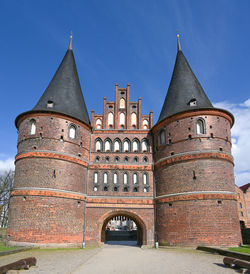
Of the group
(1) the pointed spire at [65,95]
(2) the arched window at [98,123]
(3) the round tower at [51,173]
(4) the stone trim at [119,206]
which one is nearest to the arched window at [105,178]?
(3) the round tower at [51,173]

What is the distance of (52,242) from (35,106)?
11.0 meters

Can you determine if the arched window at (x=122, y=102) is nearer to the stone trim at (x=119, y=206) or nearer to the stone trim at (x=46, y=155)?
the stone trim at (x=46, y=155)

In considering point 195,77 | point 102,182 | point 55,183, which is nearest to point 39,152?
point 55,183

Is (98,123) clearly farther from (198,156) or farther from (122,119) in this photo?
(198,156)

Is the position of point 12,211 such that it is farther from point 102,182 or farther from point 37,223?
point 102,182

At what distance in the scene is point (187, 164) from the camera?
19562mm

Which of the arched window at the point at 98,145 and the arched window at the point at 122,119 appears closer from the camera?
the arched window at the point at 98,145

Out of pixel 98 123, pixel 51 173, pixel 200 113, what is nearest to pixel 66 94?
pixel 98 123

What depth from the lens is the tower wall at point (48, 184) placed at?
18250 mm

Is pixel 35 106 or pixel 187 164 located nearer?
pixel 187 164

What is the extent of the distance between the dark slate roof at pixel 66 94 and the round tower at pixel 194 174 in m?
7.49

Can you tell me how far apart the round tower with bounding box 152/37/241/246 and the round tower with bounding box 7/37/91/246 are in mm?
6664

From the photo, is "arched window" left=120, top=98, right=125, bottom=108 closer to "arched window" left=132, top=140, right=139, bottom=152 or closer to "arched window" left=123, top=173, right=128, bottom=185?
"arched window" left=132, top=140, right=139, bottom=152

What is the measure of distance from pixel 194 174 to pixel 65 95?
12.9 metres
